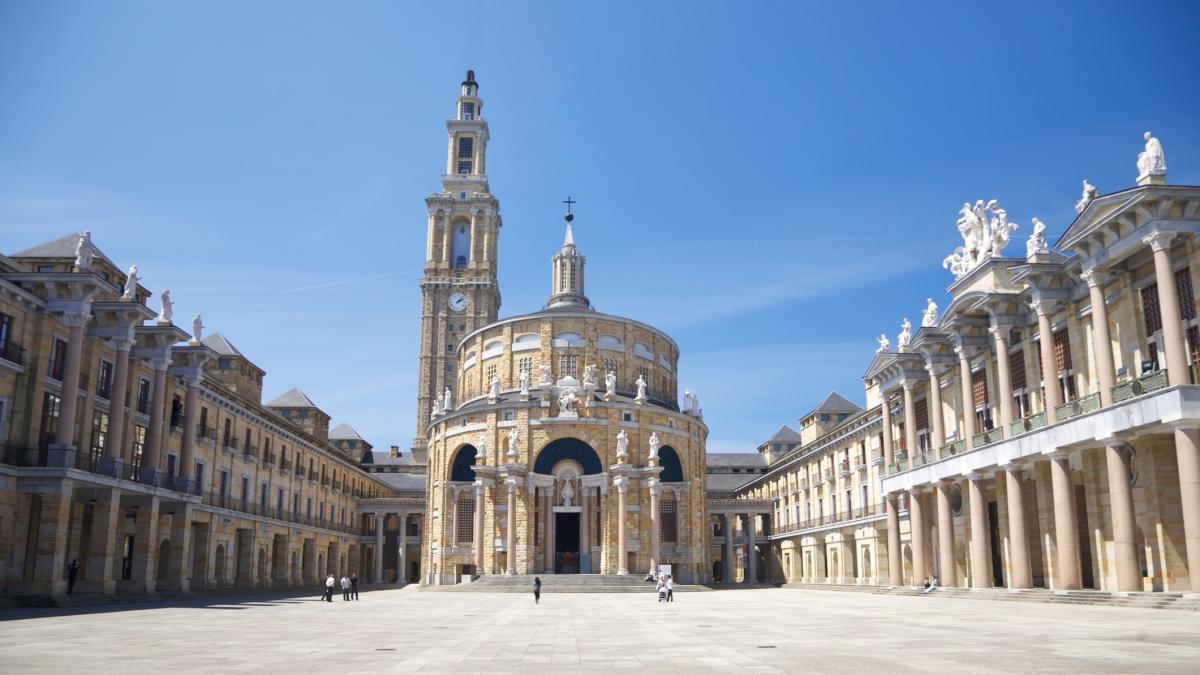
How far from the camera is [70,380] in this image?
3453cm

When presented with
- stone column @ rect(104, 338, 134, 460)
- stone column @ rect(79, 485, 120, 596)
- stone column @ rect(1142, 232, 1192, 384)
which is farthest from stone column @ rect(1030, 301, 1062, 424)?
stone column @ rect(79, 485, 120, 596)

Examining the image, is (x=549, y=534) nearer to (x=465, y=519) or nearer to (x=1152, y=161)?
(x=465, y=519)

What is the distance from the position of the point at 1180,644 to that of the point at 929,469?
1072 inches

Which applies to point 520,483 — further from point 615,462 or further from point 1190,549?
point 1190,549

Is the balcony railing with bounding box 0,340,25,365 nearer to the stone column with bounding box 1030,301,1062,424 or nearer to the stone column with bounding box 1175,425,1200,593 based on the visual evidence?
the stone column with bounding box 1030,301,1062,424

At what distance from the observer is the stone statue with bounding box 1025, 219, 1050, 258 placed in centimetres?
3189

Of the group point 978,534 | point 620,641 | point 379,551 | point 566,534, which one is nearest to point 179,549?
point 566,534

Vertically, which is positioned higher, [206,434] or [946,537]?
[206,434]

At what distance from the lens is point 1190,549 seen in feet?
77.6

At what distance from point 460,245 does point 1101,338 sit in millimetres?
88624

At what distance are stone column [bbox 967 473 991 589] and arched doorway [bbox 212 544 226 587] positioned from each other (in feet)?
132

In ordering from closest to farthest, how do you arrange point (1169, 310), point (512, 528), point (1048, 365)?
1. point (1169, 310)
2. point (1048, 365)
3. point (512, 528)

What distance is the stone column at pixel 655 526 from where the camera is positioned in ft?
186

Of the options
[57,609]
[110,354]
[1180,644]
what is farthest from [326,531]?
[1180,644]
